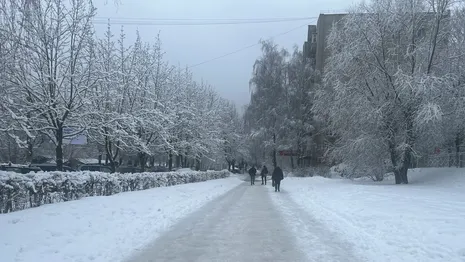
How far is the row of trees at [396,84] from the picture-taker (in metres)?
24.2

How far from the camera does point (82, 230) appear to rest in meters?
10.1

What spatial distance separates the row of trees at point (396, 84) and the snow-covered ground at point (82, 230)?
15567 millimetres

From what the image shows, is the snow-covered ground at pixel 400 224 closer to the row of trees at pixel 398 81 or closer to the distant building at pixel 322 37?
the row of trees at pixel 398 81

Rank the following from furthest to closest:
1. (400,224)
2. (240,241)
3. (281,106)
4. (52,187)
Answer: (281,106), (52,187), (400,224), (240,241)

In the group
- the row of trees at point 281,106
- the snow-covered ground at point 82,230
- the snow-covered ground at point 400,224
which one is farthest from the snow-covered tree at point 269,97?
the snow-covered ground at point 82,230

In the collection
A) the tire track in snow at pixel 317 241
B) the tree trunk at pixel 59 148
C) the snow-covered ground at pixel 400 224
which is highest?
the tree trunk at pixel 59 148

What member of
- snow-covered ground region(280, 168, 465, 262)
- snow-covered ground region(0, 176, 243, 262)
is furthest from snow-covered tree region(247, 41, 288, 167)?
snow-covered ground region(0, 176, 243, 262)

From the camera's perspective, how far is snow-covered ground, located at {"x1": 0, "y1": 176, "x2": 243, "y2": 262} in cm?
804

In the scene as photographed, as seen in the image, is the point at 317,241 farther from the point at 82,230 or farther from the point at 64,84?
the point at 64,84

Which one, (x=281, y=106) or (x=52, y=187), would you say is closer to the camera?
(x=52, y=187)

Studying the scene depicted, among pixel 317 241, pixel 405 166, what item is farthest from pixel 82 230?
pixel 405 166

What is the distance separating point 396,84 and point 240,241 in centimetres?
1838

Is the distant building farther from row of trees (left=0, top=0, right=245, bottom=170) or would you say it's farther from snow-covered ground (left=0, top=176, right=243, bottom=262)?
snow-covered ground (left=0, top=176, right=243, bottom=262)

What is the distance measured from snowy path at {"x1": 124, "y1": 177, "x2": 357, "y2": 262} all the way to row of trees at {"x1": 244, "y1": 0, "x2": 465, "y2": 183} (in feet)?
43.6
